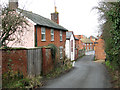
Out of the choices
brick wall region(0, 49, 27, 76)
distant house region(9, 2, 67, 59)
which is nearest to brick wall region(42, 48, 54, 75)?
distant house region(9, 2, 67, 59)

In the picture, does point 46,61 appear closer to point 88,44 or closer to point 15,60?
point 15,60

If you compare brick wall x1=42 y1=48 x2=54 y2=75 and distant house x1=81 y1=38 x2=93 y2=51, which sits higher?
distant house x1=81 y1=38 x2=93 y2=51

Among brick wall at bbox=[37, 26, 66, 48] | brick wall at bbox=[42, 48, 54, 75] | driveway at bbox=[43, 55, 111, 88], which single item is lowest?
driveway at bbox=[43, 55, 111, 88]

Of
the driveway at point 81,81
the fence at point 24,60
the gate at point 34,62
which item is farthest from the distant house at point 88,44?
the fence at point 24,60

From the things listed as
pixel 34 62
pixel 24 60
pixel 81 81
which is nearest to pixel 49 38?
pixel 34 62

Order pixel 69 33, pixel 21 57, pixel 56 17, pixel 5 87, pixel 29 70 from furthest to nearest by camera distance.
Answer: pixel 69 33, pixel 56 17, pixel 29 70, pixel 21 57, pixel 5 87

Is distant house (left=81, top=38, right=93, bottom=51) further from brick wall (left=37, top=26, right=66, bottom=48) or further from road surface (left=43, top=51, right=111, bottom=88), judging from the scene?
road surface (left=43, top=51, right=111, bottom=88)

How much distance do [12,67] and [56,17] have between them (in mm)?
17647

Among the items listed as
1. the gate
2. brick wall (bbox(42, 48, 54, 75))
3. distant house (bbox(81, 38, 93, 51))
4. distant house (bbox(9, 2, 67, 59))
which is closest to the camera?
the gate

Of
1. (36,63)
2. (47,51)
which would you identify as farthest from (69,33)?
(36,63)

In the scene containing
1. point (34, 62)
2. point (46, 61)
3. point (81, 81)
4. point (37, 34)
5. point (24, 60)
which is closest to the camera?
point (24, 60)

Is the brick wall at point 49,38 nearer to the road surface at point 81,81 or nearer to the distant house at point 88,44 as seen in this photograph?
the road surface at point 81,81

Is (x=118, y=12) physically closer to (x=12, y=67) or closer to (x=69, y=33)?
(x=12, y=67)

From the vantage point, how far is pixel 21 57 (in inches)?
343
